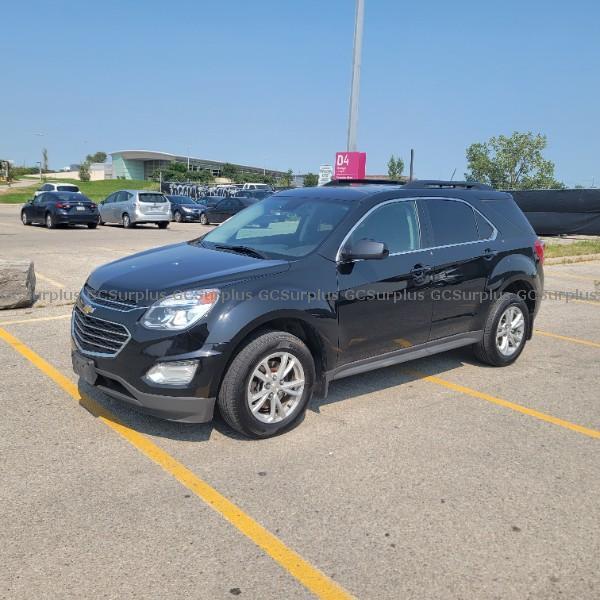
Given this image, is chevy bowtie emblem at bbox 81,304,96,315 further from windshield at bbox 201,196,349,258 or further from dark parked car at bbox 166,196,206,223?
dark parked car at bbox 166,196,206,223

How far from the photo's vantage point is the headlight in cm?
373

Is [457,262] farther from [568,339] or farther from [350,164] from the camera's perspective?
[350,164]

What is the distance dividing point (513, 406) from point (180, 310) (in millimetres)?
2865

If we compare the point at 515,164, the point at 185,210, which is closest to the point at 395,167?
the point at 515,164

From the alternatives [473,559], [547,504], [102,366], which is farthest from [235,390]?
[547,504]

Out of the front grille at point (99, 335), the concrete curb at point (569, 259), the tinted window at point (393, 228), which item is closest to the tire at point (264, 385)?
the front grille at point (99, 335)

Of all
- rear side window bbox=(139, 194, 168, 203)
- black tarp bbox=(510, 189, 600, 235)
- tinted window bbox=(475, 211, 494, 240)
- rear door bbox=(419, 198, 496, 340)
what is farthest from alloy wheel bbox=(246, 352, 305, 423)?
rear side window bbox=(139, 194, 168, 203)

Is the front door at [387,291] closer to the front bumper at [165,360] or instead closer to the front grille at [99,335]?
the front bumper at [165,360]

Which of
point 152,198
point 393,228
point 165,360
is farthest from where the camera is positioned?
point 152,198

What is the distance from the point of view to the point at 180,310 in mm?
3760

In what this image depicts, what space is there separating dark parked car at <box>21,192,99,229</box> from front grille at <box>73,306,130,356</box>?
749 inches

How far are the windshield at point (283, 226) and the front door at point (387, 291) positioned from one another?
0.27m

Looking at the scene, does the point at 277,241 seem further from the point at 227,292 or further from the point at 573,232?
the point at 573,232

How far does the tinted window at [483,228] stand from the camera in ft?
18.4
